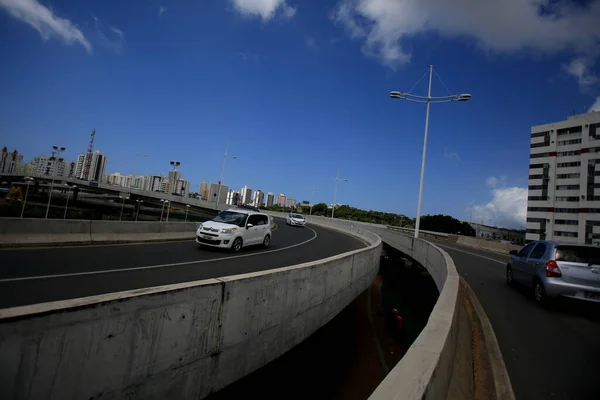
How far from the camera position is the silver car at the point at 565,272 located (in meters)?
6.82

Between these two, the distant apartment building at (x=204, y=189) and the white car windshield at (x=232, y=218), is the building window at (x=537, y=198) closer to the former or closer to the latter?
the white car windshield at (x=232, y=218)

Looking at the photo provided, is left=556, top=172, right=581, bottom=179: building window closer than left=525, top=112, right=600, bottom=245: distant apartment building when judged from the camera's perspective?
No

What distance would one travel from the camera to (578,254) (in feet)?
23.9

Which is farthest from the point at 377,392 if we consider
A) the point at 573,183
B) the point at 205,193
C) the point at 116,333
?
the point at 205,193

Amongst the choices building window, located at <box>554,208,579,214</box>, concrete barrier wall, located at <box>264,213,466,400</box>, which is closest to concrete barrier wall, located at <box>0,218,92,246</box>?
concrete barrier wall, located at <box>264,213,466,400</box>

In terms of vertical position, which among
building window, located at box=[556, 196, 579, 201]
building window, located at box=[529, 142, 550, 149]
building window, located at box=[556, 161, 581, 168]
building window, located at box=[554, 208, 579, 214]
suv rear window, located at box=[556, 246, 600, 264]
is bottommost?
suv rear window, located at box=[556, 246, 600, 264]

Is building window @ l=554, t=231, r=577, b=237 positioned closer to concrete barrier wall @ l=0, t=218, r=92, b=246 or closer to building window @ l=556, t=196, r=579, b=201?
building window @ l=556, t=196, r=579, b=201

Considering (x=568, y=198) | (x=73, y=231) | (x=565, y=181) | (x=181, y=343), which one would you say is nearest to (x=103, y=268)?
(x=73, y=231)

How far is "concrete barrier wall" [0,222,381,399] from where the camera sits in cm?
235

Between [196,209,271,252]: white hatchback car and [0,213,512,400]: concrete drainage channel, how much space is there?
8.21 metres

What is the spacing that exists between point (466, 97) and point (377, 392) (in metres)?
21.4

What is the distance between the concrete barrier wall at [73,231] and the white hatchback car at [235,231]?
9.35 feet

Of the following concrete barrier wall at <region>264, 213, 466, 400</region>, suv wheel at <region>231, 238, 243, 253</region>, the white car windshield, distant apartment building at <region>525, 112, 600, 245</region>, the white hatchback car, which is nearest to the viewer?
concrete barrier wall at <region>264, 213, 466, 400</region>

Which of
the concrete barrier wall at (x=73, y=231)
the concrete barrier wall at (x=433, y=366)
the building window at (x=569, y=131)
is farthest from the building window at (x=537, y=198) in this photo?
the concrete barrier wall at (x=433, y=366)
